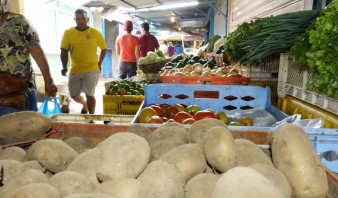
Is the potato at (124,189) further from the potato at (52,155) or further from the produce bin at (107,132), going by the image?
the produce bin at (107,132)

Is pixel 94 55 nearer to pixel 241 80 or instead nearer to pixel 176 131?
pixel 241 80

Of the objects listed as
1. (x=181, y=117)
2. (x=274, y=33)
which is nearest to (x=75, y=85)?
(x=181, y=117)

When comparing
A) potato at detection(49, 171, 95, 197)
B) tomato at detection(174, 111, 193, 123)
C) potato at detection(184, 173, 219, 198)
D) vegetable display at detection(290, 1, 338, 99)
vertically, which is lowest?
tomato at detection(174, 111, 193, 123)

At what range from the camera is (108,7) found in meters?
13.9

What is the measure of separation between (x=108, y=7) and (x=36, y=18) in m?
3.46

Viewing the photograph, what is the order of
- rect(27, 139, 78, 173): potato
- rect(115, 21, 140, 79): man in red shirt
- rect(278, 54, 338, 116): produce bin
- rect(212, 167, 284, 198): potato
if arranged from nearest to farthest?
1. rect(212, 167, 284, 198): potato
2. rect(27, 139, 78, 173): potato
3. rect(278, 54, 338, 116): produce bin
4. rect(115, 21, 140, 79): man in red shirt

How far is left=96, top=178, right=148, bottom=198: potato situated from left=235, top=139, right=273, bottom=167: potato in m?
0.47

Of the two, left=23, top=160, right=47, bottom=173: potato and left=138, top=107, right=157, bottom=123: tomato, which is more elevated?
left=23, top=160, right=47, bottom=173: potato

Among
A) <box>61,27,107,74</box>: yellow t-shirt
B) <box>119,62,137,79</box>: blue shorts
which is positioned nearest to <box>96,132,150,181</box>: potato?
<box>61,27,107,74</box>: yellow t-shirt

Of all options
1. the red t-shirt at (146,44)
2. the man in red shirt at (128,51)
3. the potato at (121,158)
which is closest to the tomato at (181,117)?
the potato at (121,158)

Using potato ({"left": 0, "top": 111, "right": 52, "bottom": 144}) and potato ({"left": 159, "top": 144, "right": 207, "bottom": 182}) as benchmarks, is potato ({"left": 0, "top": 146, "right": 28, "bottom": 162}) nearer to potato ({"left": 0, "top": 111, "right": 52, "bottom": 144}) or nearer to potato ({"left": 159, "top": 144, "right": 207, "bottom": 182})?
potato ({"left": 0, "top": 111, "right": 52, "bottom": 144})

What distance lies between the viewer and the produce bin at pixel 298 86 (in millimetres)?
2189

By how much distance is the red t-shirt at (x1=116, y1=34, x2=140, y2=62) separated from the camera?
28.6 ft

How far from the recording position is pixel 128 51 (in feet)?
28.8
